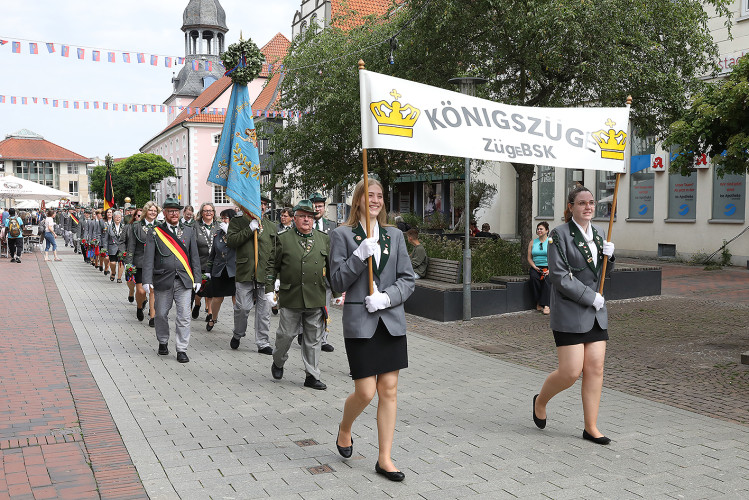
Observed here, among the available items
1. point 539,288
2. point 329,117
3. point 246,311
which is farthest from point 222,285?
point 329,117

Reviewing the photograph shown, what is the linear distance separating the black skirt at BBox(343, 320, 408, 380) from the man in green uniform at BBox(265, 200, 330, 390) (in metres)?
2.60

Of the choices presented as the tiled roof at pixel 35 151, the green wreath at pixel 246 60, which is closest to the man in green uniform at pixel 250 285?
the green wreath at pixel 246 60

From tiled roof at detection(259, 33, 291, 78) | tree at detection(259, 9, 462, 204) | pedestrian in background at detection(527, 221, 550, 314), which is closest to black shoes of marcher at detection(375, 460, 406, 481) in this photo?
pedestrian in background at detection(527, 221, 550, 314)

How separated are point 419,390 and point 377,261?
8.99 feet

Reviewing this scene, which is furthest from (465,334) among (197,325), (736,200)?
(736,200)

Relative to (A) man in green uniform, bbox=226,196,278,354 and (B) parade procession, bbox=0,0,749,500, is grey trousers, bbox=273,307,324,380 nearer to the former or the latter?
(B) parade procession, bbox=0,0,749,500

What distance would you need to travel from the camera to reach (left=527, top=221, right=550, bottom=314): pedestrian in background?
12.1m

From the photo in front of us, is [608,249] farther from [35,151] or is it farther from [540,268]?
[35,151]

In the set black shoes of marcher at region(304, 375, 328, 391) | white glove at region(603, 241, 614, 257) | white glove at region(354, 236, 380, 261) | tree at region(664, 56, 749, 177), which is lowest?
black shoes of marcher at region(304, 375, 328, 391)

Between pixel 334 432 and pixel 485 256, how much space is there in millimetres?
8236

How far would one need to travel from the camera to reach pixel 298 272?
7309mm

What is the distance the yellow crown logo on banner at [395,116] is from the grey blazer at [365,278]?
833 millimetres

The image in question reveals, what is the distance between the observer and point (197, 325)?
11.3m

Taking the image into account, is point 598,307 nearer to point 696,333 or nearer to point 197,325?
point 696,333
